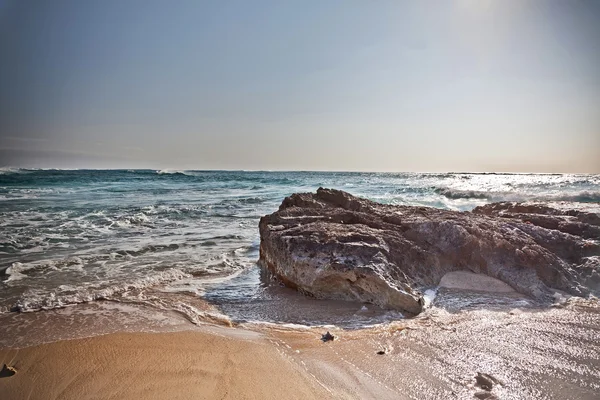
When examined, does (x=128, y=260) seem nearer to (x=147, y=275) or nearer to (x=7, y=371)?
(x=147, y=275)

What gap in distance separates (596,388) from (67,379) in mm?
3440

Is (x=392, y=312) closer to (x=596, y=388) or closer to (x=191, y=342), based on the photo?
(x=596, y=388)

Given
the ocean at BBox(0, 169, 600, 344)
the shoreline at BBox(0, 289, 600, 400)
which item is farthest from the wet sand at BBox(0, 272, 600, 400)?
the ocean at BBox(0, 169, 600, 344)

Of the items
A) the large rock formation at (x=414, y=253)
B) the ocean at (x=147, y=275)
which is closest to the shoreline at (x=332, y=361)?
the ocean at (x=147, y=275)

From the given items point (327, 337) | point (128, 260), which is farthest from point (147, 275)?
point (327, 337)

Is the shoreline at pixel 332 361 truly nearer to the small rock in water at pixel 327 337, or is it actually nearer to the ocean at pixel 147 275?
the small rock in water at pixel 327 337

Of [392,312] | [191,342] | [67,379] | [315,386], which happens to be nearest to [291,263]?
[392,312]

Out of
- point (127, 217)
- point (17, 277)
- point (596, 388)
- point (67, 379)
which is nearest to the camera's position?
point (596, 388)

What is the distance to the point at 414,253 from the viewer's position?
13.8 ft

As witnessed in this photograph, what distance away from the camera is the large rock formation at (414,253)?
3.70m

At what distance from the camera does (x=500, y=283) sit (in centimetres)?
400

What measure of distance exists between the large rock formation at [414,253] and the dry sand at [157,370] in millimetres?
1256

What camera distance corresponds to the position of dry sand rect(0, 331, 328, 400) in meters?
2.21

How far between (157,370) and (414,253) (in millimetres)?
3013
